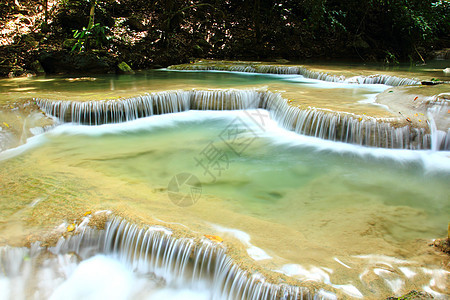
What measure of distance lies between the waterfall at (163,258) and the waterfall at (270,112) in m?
4.05

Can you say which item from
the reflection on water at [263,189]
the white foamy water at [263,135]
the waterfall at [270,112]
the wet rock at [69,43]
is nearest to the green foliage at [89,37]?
the wet rock at [69,43]

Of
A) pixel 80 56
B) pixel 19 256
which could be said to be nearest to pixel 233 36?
pixel 80 56

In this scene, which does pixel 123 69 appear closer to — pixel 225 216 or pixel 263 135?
pixel 263 135

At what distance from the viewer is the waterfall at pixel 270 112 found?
5.63m

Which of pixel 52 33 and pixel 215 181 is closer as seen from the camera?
pixel 215 181

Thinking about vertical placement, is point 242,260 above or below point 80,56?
below

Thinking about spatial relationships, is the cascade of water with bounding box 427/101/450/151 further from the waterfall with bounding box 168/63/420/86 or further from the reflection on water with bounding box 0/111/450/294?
the waterfall with bounding box 168/63/420/86

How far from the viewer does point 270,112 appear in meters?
8.05

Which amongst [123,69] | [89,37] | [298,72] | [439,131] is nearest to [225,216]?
[439,131]

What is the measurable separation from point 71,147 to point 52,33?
10073mm

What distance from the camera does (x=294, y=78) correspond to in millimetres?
11609

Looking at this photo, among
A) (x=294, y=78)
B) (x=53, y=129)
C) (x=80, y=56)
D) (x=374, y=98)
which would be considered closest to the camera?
(x=53, y=129)

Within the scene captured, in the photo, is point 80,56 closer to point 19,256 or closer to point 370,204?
point 19,256

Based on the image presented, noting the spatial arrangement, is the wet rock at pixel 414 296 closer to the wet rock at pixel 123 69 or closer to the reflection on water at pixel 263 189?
the reflection on water at pixel 263 189
